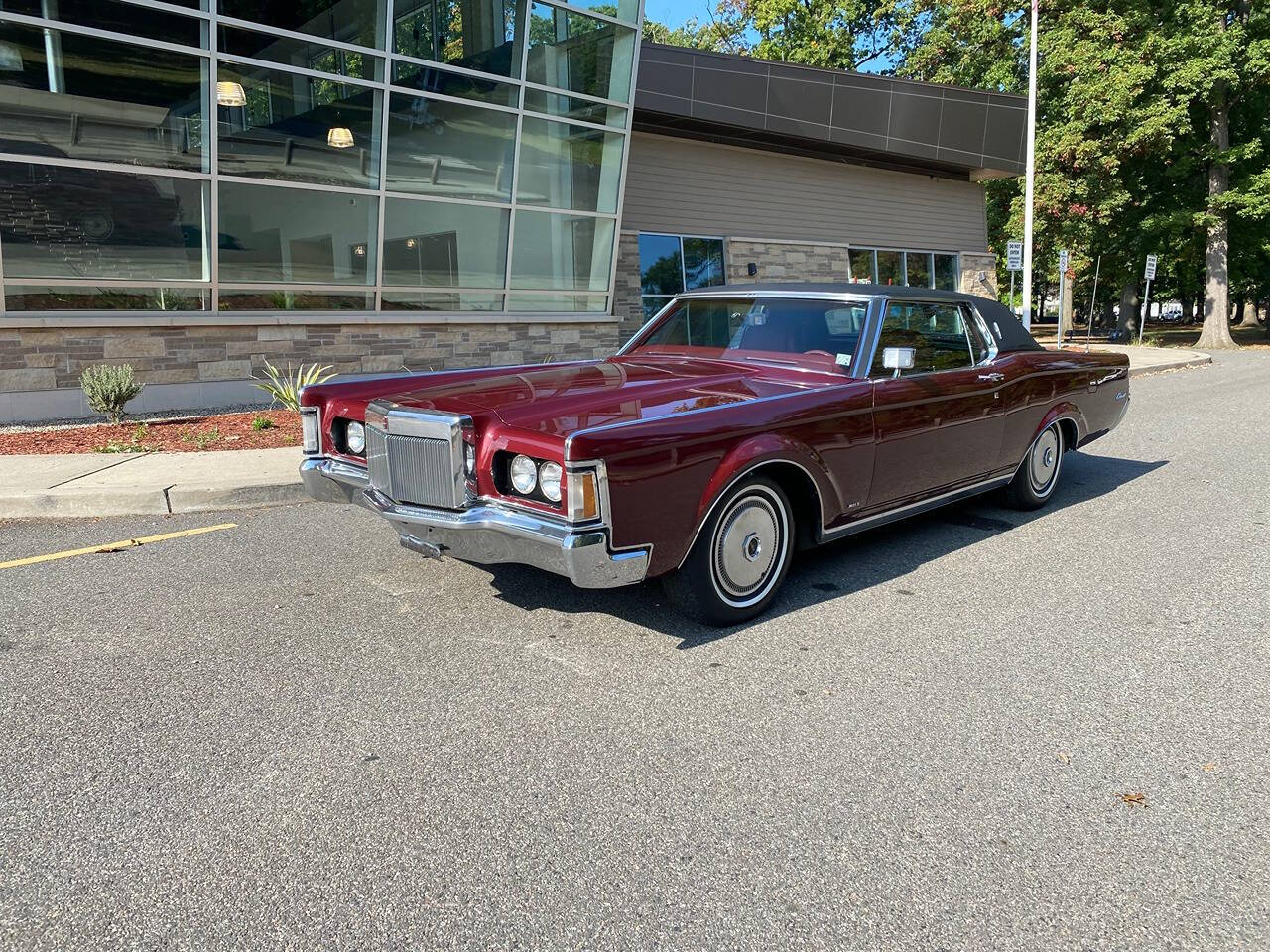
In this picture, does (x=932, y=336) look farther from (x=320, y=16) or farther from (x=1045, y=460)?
(x=320, y=16)

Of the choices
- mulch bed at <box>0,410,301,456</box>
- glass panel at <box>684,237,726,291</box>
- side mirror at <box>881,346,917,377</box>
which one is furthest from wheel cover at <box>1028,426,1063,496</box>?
glass panel at <box>684,237,726,291</box>

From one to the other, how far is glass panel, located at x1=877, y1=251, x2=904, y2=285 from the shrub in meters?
17.0

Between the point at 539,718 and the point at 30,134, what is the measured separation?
9.90 meters

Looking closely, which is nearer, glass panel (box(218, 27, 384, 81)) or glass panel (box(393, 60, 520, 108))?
glass panel (box(218, 27, 384, 81))

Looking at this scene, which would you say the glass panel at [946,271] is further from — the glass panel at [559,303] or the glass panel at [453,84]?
the glass panel at [453,84]

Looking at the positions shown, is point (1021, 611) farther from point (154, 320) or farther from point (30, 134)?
point (30, 134)

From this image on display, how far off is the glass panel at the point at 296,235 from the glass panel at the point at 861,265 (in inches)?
497

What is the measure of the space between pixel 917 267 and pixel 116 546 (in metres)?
21.1

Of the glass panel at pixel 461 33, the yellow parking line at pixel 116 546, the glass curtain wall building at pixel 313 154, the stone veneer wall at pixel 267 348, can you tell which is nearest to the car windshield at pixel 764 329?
the yellow parking line at pixel 116 546

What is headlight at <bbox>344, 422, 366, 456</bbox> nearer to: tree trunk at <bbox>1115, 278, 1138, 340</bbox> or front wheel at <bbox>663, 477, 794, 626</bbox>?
front wheel at <bbox>663, 477, 794, 626</bbox>

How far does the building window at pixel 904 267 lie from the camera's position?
21516 millimetres

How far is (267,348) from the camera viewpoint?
11477mm

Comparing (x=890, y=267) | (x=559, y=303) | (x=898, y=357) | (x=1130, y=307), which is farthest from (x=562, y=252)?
(x=1130, y=307)

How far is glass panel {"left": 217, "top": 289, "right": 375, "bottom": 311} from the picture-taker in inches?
441
